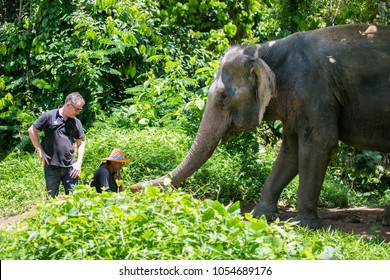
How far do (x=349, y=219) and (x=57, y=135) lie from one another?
3552mm

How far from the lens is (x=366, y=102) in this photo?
8711mm

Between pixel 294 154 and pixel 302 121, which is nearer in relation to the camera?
pixel 302 121

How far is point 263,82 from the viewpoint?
8617mm

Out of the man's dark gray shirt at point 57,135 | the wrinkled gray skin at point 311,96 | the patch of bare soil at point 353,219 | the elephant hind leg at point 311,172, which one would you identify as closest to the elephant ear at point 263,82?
the wrinkled gray skin at point 311,96

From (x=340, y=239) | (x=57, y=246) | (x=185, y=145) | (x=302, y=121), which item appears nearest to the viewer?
(x=57, y=246)

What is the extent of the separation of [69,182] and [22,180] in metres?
1.68

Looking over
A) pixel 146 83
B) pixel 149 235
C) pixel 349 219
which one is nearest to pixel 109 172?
pixel 349 219

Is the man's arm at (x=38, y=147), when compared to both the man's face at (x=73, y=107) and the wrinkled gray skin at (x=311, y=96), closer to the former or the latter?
the man's face at (x=73, y=107)

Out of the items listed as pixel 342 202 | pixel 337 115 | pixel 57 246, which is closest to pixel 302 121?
pixel 337 115

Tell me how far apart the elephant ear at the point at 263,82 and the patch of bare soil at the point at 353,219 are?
149cm

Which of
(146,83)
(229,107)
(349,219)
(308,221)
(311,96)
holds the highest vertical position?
(311,96)

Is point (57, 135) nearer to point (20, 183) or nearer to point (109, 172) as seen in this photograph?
point (109, 172)

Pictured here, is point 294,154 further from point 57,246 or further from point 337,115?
point 57,246

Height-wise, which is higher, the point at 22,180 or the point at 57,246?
the point at 57,246
